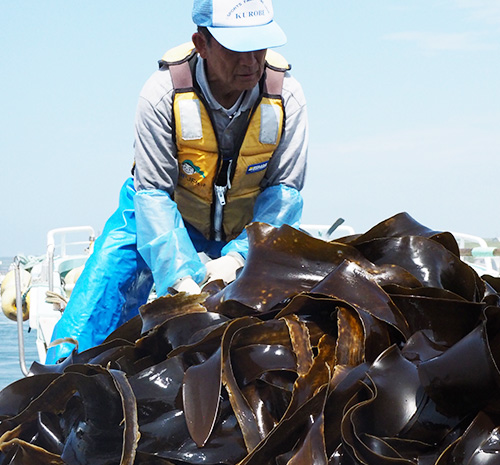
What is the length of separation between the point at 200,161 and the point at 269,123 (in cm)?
34

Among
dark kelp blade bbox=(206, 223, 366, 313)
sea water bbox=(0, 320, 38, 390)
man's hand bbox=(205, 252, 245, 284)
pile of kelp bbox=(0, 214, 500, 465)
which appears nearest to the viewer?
pile of kelp bbox=(0, 214, 500, 465)

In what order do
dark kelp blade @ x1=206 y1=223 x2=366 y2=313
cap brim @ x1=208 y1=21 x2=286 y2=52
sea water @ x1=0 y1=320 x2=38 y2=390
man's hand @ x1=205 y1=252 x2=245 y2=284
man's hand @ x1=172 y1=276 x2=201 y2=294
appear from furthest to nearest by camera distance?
sea water @ x1=0 y1=320 x2=38 y2=390
cap brim @ x1=208 y1=21 x2=286 y2=52
man's hand @ x1=205 y1=252 x2=245 y2=284
man's hand @ x1=172 y1=276 x2=201 y2=294
dark kelp blade @ x1=206 y1=223 x2=366 y2=313

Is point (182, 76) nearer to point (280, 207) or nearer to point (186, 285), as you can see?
point (280, 207)

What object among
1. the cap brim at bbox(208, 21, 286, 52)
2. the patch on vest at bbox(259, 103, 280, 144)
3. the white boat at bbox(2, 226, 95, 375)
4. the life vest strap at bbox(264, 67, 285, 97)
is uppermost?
the cap brim at bbox(208, 21, 286, 52)

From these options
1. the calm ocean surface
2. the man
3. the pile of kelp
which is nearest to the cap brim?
the man

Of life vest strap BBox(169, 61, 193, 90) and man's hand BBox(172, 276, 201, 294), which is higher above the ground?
life vest strap BBox(169, 61, 193, 90)

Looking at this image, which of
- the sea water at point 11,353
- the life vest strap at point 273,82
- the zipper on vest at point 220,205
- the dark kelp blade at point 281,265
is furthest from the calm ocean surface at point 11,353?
the dark kelp blade at point 281,265

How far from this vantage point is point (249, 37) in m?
2.79

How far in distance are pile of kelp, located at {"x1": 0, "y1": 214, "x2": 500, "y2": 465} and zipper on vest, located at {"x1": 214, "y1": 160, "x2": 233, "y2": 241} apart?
1.72 metres

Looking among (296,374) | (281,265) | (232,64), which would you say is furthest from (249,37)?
(296,374)

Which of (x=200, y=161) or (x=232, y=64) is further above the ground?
(x=232, y=64)

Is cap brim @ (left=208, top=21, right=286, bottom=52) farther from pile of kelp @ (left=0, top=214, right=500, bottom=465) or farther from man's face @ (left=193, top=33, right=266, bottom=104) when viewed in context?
pile of kelp @ (left=0, top=214, right=500, bottom=465)

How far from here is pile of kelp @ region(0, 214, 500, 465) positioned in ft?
4.11

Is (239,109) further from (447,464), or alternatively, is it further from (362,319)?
(447,464)
